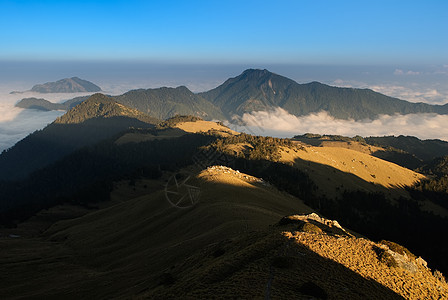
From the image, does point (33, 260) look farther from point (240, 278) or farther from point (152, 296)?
point (240, 278)

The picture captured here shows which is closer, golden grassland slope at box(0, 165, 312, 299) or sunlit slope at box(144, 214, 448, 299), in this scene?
sunlit slope at box(144, 214, 448, 299)

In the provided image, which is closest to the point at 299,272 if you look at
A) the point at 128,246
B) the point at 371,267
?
the point at 371,267

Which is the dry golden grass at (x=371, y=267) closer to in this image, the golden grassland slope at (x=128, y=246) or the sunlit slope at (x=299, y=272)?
the sunlit slope at (x=299, y=272)

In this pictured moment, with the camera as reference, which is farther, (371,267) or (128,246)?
(128,246)

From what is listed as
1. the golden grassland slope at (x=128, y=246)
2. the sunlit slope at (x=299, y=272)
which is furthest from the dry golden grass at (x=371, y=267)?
the golden grassland slope at (x=128, y=246)

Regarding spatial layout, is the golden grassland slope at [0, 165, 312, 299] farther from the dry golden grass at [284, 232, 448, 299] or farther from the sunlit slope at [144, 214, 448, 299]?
the dry golden grass at [284, 232, 448, 299]

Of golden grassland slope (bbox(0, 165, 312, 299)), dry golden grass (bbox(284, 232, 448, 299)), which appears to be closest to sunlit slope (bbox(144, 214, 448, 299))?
dry golden grass (bbox(284, 232, 448, 299))

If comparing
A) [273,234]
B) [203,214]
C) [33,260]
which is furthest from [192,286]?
[33,260]

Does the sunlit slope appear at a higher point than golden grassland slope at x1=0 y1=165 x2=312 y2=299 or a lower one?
higher

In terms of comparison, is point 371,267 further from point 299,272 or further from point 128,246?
point 128,246

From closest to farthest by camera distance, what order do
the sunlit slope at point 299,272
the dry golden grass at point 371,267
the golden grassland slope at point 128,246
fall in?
1. the sunlit slope at point 299,272
2. the dry golden grass at point 371,267
3. the golden grassland slope at point 128,246

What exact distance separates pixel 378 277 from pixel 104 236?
215ft

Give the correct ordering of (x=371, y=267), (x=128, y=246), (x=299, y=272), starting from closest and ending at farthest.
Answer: (x=299, y=272) < (x=371, y=267) < (x=128, y=246)

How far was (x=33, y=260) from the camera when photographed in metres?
62.4
